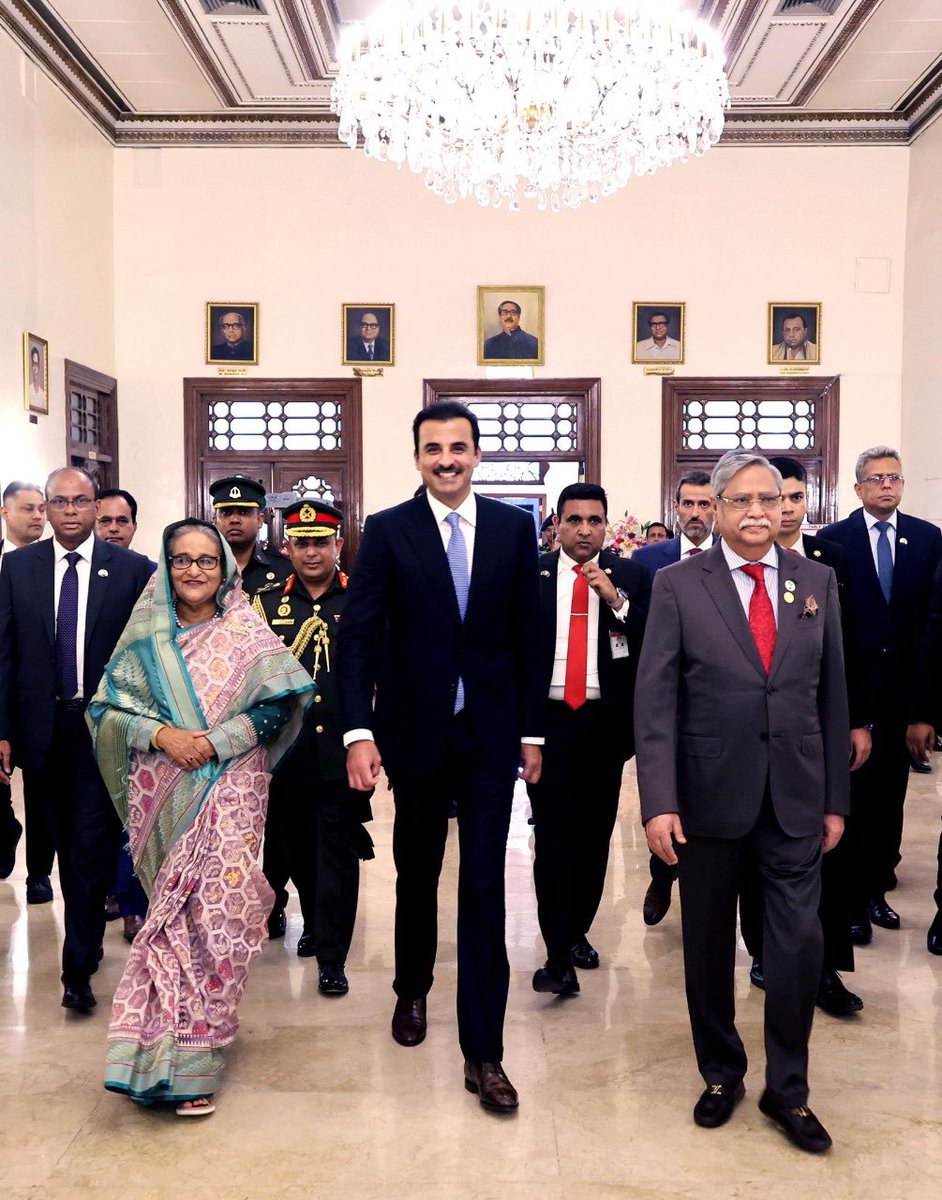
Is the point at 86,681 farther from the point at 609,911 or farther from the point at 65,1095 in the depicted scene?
the point at 609,911

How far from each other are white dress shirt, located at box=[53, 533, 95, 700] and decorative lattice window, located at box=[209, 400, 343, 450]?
8.27 meters

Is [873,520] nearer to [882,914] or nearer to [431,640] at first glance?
[882,914]

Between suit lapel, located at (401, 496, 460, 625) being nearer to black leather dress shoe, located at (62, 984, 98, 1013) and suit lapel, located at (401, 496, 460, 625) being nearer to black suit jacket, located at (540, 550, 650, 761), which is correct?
black suit jacket, located at (540, 550, 650, 761)

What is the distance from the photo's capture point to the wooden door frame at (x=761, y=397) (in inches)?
482

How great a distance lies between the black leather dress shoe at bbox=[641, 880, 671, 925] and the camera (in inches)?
192

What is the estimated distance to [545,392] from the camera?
487 inches

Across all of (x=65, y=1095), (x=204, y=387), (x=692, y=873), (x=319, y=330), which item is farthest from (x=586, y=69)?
(x=65, y=1095)

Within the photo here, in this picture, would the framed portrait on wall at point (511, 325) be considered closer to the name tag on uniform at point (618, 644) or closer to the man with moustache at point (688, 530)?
the man with moustache at point (688, 530)

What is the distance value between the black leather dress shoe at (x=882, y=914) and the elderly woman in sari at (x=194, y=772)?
268 centimetres

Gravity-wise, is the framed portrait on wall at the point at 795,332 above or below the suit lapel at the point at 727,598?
above

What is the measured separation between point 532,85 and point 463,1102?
6.99 metres

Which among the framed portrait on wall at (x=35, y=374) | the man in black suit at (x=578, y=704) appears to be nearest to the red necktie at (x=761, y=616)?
the man in black suit at (x=578, y=704)

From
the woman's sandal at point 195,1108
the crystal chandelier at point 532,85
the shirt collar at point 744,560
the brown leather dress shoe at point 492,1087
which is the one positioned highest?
the crystal chandelier at point 532,85

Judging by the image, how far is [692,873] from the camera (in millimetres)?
3084
